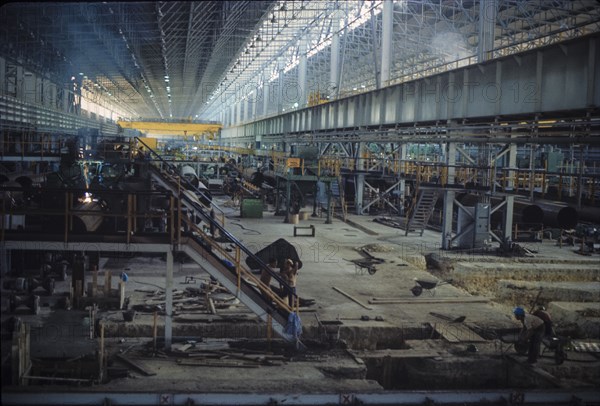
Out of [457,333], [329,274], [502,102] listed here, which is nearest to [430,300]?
[457,333]

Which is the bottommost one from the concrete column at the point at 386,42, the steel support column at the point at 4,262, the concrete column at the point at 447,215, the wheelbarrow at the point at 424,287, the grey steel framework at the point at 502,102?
the wheelbarrow at the point at 424,287

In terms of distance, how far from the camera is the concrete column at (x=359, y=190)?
31.7 metres

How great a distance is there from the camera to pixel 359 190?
32656 mm

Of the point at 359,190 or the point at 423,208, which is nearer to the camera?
the point at 423,208

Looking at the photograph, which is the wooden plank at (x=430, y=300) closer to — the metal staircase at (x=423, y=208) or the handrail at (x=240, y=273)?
the handrail at (x=240, y=273)

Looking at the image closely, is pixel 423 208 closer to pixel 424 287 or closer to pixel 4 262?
pixel 424 287

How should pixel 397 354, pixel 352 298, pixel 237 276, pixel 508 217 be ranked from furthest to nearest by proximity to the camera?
1. pixel 508 217
2. pixel 352 298
3. pixel 397 354
4. pixel 237 276

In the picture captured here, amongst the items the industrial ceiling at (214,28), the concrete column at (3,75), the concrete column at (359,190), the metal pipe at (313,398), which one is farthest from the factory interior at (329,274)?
the concrete column at (359,190)

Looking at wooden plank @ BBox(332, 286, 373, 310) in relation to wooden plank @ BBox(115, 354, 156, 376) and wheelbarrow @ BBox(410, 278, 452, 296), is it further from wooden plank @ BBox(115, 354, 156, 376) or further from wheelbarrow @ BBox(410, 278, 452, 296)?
wooden plank @ BBox(115, 354, 156, 376)

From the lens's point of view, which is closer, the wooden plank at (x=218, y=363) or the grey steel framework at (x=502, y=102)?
the wooden plank at (x=218, y=363)

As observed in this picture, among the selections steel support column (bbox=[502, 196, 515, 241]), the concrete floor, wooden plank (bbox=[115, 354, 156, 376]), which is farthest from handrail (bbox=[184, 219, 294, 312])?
steel support column (bbox=[502, 196, 515, 241])

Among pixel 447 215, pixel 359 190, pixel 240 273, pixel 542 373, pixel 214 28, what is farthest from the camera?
pixel 214 28

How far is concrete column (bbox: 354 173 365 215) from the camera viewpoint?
31.7 metres

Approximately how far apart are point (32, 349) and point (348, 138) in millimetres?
21812
